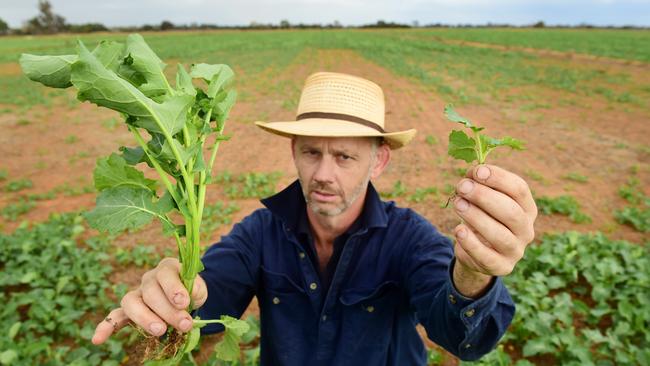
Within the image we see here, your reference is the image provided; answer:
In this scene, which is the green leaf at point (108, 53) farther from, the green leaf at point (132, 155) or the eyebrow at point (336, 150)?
the eyebrow at point (336, 150)

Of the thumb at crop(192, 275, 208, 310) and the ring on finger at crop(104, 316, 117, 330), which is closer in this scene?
the ring on finger at crop(104, 316, 117, 330)

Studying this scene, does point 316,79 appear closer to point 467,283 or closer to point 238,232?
point 238,232

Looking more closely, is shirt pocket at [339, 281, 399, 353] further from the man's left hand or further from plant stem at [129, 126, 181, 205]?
plant stem at [129, 126, 181, 205]

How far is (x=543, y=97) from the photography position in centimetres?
1421

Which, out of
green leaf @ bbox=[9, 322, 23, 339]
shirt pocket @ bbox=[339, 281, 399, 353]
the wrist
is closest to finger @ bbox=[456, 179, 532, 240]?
the wrist

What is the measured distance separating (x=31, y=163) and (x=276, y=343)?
8.84 m

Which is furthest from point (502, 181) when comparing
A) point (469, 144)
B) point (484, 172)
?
point (469, 144)

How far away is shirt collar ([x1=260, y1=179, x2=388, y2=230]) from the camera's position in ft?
7.25

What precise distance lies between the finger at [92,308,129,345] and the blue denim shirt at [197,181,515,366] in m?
0.57

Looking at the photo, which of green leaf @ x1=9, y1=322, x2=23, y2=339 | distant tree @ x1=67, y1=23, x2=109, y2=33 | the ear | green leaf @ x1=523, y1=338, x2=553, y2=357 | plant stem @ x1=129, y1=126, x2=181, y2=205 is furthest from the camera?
distant tree @ x1=67, y1=23, x2=109, y2=33

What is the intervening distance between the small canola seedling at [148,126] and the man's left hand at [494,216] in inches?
32.2

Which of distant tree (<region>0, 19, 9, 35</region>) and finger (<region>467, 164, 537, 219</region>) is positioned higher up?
finger (<region>467, 164, 537, 219</region>)

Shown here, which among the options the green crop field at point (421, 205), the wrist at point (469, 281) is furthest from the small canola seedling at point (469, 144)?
the green crop field at point (421, 205)

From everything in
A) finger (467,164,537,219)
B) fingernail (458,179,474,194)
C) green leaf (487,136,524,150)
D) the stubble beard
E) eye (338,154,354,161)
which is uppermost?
green leaf (487,136,524,150)
